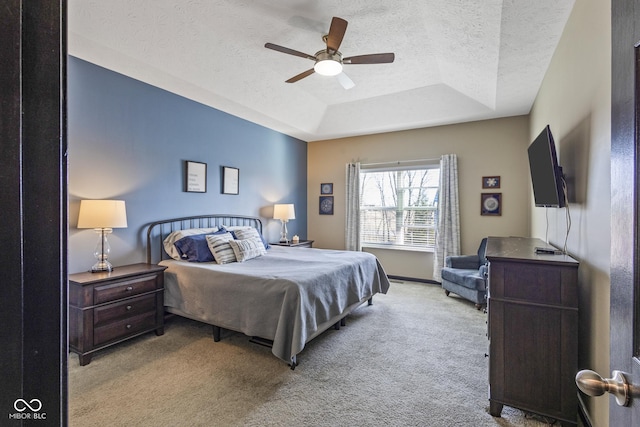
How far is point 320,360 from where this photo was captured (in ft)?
8.73

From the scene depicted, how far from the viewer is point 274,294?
2.57 m

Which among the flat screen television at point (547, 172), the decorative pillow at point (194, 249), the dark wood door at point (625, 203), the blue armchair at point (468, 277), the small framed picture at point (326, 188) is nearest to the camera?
the dark wood door at point (625, 203)

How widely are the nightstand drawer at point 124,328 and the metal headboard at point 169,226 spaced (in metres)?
0.78

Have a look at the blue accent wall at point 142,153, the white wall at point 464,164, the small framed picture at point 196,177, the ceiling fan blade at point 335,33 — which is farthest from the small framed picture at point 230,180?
the ceiling fan blade at point 335,33

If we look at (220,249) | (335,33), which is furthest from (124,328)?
(335,33)

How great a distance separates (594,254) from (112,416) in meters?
3.17

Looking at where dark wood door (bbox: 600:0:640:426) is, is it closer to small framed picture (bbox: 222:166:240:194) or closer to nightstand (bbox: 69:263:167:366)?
nightstand (bbox: 69:263:167:366)

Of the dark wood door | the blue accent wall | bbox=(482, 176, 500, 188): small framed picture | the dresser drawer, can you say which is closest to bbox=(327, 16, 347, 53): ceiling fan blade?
the dark wood door

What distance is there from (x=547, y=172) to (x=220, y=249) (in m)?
3.25

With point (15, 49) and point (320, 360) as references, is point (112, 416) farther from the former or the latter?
point (15, 49)

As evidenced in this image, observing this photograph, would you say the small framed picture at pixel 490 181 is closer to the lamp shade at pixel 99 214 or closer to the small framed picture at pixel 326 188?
the small framed picture at pixel 326 188

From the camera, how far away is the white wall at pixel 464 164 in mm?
4629

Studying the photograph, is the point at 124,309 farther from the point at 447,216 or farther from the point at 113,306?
the point at 447,216

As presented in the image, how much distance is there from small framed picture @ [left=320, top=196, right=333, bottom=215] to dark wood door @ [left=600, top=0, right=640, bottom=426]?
563cm
